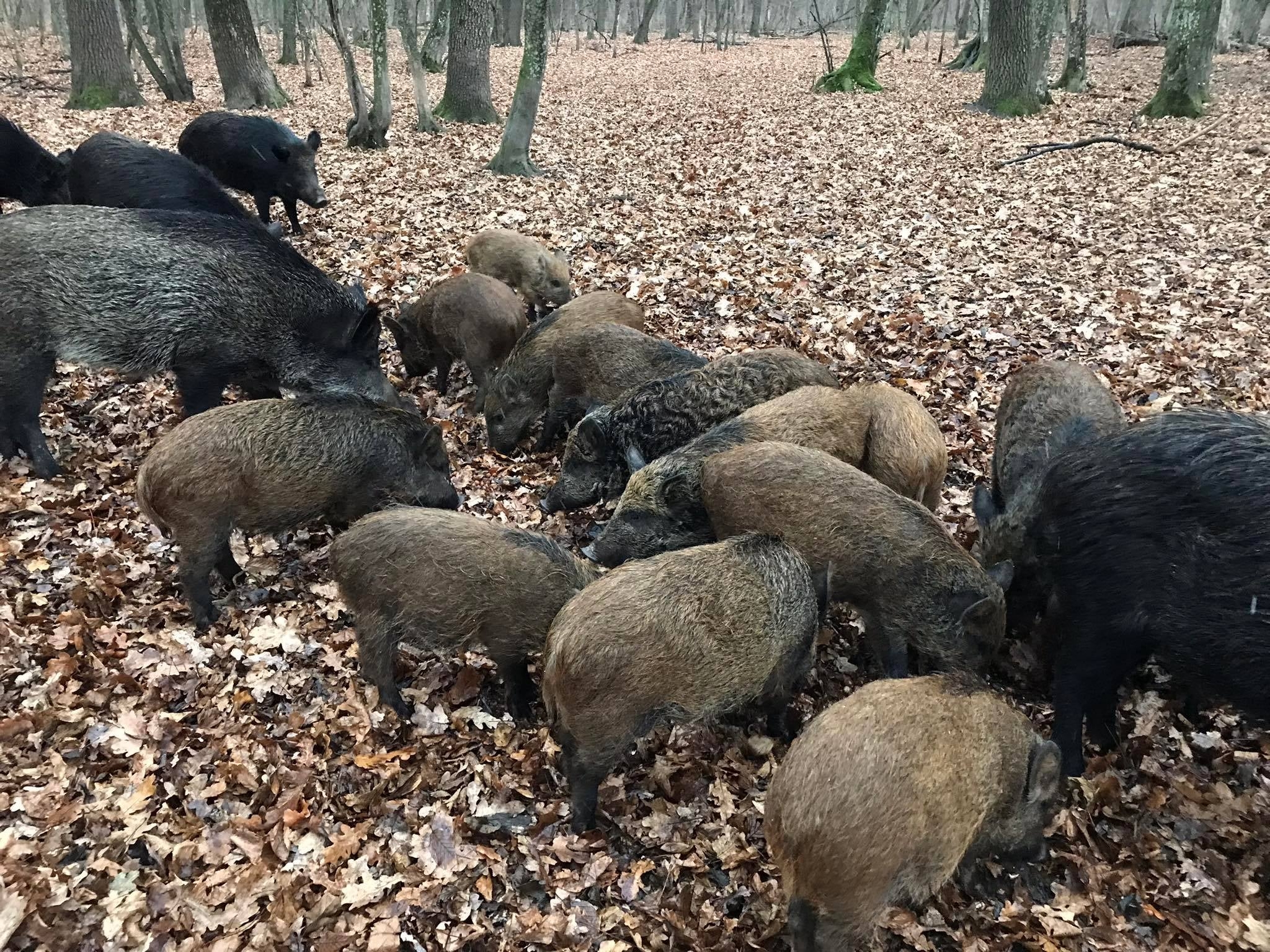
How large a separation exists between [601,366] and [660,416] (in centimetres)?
110

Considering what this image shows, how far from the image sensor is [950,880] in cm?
356

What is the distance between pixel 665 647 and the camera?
140 inches

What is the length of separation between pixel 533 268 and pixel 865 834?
7088 millimetres

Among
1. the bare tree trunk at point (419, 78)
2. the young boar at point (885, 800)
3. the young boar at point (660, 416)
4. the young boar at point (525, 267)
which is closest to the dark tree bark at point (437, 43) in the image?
the bare tree trunk at point (419, 78)

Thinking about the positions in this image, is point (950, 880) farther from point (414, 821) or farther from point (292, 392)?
point (292, 392)

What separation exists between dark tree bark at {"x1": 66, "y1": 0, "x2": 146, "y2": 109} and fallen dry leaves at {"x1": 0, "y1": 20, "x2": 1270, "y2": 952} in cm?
1098

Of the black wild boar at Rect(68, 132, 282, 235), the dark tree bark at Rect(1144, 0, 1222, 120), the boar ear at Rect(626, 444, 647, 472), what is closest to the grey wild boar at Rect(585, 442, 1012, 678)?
the boar ear at Rect(626, 444, 647, 472)

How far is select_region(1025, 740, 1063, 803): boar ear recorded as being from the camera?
3.36 m

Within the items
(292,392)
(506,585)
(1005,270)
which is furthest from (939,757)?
(1005,270)

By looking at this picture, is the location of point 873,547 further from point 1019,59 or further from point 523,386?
point 1019,59

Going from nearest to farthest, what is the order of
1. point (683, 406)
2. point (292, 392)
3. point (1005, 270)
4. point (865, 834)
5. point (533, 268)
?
point (865, 834) → point (683, 406) → point (292, 392) → point (533, 268) → point (1005, 270)

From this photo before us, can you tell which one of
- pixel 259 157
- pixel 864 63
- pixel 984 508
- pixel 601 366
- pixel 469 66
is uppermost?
pixel 864 63

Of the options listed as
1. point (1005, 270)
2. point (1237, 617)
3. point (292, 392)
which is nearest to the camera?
point (1237, 617)

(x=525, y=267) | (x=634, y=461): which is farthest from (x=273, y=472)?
(x=525, y=267)
